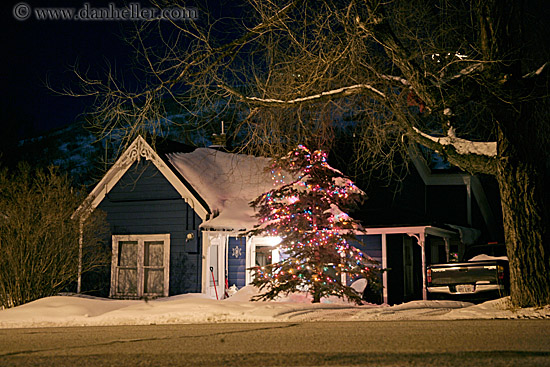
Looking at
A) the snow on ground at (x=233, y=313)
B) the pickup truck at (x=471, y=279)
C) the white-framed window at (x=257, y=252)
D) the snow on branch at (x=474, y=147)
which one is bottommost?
the snow on ground at (x=233, y=313)

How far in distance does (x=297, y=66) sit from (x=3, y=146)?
1746 inches

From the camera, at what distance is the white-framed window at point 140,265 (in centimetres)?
2242

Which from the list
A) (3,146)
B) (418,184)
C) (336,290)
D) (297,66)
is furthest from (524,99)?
(3,146)

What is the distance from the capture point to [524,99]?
37.7 feet

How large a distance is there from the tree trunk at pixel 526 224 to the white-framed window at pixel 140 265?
13.2 meters

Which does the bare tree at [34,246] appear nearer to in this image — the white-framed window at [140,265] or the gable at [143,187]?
the white-framed window at [140,265]

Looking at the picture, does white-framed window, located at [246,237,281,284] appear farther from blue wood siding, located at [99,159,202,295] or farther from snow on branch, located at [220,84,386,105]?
snow on branch, located at [220,84,386,105]

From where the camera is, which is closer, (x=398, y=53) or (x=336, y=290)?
(x=398, y=53)

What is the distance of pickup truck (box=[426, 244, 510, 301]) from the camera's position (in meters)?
16.7

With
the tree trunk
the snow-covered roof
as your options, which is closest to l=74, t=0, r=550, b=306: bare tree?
the tree trunk

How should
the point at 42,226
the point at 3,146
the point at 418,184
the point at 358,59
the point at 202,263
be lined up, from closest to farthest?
1. the point at 358,59
2. the point at 42,226
3. the point at 202,263
4. the point at 418,184
5. the point at 3,146

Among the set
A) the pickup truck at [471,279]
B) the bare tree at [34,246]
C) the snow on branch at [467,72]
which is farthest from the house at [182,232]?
the snow on branch at [467,72]

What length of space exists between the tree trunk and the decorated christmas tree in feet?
16.6

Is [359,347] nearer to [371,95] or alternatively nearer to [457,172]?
[371,95]
